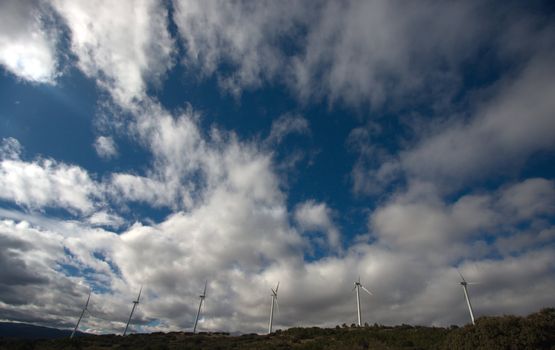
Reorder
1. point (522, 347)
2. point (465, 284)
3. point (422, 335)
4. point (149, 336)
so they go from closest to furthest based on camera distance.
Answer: point (522, 347), point (422, 335), point (149, 336), point (465, 284)

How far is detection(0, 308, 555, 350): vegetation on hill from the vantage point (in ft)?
83.4

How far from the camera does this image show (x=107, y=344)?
56.6 m

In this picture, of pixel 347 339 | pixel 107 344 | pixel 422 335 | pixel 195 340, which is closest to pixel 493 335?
pixel 422 335

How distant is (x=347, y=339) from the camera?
143 feet

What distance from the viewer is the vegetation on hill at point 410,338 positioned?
25.4 m

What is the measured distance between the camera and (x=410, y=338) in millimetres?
40594

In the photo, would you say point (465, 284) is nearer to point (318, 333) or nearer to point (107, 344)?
point (318, 333)

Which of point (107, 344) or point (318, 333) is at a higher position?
point (318, 333)

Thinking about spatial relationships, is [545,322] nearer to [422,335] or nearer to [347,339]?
[422,335]

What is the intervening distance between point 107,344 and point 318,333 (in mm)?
39355

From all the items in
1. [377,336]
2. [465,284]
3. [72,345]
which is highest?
[465,284]

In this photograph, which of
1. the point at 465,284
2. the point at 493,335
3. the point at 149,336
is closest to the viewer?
the point at 493,335

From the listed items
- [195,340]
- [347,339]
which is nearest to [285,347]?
[347,339]

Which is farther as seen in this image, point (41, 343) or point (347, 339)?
point (41, 343)
